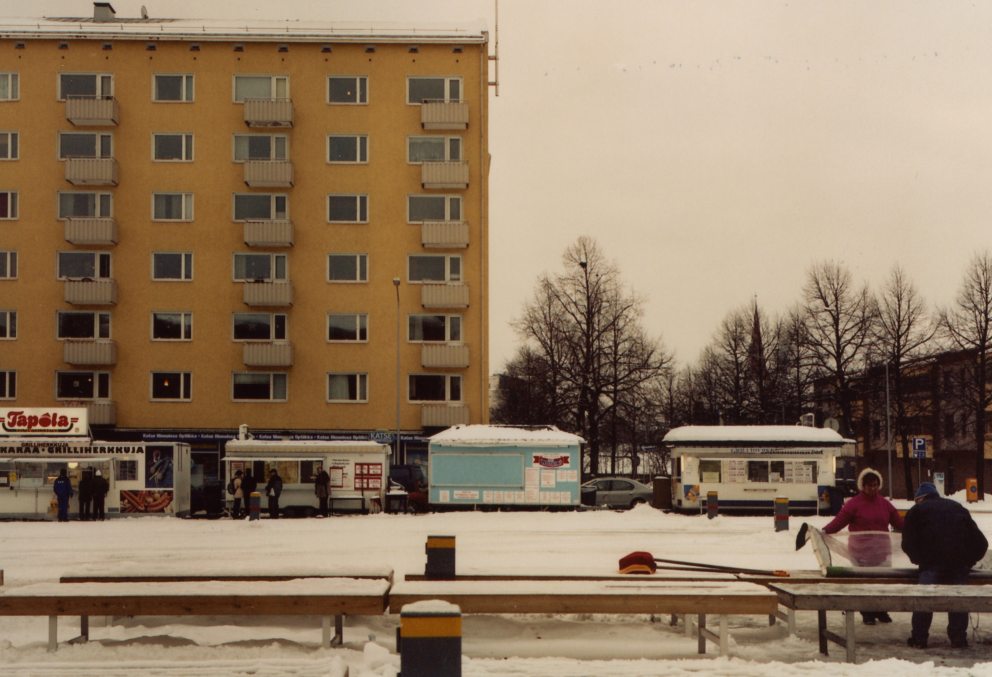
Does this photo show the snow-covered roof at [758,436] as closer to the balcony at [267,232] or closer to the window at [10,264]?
the balcony at [267,232]

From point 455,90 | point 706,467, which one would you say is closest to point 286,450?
point 706,467

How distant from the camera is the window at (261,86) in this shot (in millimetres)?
52719

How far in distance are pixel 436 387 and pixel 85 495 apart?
→ 1982 centimetres

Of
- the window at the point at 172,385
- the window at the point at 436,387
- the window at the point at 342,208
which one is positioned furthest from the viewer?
the window at the point at 342,208

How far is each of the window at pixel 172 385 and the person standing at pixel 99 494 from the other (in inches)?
642

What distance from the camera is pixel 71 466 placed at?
119ft

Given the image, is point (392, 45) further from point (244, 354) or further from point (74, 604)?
point (74, 604)

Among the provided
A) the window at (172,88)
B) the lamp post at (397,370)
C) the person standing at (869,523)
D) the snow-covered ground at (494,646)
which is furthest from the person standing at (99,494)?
the person standing at (869,523)

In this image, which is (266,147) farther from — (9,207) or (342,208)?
(9,207)

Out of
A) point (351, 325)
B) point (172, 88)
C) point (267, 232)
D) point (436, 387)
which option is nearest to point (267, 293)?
point (267, 232)

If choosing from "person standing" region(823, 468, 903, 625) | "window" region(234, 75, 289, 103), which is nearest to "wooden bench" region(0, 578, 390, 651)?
"person standing" region(823, 468, 903, 625)

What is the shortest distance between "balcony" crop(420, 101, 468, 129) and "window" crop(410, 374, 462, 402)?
38.1 feet

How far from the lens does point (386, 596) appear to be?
9516 mm

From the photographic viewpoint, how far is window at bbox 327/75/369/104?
2084 inches
